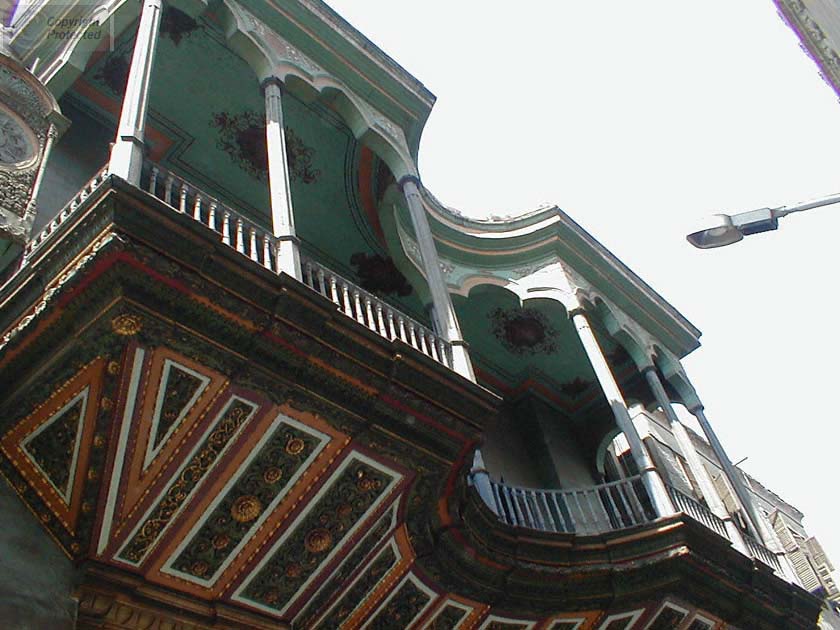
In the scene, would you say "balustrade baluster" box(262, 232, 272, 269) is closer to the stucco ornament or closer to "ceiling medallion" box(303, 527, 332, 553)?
the stucco ornament

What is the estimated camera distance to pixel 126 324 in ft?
21.4

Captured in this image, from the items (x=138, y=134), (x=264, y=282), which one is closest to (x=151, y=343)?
(x=264, y=282)

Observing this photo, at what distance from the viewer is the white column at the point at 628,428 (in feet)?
35.8

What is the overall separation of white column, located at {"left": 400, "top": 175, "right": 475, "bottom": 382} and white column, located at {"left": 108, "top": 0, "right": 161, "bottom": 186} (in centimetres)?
359

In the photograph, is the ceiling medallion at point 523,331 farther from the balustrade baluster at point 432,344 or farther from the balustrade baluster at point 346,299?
the balustrade baluster at point 346,299

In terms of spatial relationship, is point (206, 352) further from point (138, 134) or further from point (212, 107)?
point (212, 107)

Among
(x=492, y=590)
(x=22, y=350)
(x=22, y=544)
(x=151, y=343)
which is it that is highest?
(x=492, y=590)

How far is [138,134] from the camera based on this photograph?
24.9ft

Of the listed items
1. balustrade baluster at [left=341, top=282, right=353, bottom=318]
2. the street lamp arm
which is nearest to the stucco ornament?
balustrade baluster at [left=341, top=282, right=353, bottom=318]

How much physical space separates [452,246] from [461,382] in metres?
6.00

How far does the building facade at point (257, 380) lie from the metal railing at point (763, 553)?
73mm

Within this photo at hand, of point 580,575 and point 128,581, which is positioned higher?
point 580,575

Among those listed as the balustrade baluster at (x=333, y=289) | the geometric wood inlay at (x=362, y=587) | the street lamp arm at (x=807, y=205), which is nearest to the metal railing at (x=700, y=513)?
the geometric wood inlay at (x=362, y=587)

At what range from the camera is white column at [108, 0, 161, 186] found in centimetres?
718
